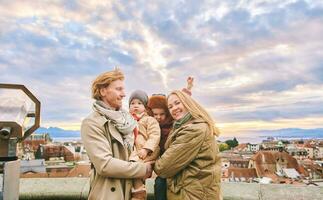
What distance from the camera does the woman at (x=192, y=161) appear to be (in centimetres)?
216

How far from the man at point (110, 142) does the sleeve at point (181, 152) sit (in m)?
0.10

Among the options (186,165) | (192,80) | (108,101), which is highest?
(192,80)

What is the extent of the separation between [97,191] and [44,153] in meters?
3.99

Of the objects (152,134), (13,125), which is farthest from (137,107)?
(13,125)

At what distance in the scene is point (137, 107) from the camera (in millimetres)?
2623

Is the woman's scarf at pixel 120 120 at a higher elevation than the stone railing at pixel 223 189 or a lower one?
higher

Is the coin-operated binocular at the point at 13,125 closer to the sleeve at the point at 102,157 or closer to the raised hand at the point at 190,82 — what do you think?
the sleeve at the point at 102,157

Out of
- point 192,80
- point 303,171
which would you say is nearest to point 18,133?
point 192,80

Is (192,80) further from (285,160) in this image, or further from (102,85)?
(285,160)

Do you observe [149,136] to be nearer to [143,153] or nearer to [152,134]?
[152,134]

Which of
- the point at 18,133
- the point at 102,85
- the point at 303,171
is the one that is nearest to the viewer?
the point at 18,133

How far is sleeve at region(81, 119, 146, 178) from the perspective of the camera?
1950 mm

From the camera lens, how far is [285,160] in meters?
6.04

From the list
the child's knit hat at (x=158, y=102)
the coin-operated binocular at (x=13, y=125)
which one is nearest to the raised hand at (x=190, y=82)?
the child's knit hat at (x=158, y=102)
